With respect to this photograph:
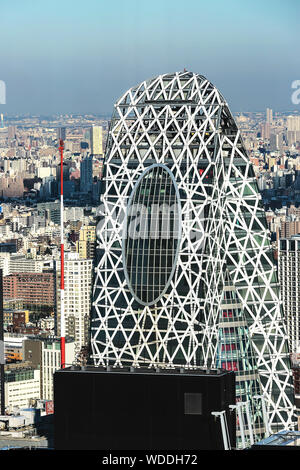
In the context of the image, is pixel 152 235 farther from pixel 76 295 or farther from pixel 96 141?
pixel 76 295

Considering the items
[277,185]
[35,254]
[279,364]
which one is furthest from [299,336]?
[35,254]

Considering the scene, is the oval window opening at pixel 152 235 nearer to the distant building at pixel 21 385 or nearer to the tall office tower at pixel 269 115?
the tall office tower at pixel 269 115

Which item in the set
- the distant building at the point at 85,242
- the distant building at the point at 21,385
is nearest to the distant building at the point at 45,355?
the distant building at the point at 21,385

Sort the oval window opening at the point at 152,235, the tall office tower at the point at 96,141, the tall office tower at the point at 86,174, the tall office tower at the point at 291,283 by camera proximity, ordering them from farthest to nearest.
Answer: the tall office tower at the point at 86,174
the tall office tower at the point at 291,283
the tall office tower at the point at 96,141
the oval window opening at the point at 152,235

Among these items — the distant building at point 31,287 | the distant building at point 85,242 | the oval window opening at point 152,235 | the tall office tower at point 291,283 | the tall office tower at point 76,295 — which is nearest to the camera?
the oval window opening at point 152,235

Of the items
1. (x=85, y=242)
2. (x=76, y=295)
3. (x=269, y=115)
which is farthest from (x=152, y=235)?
(x=85, y=242)
